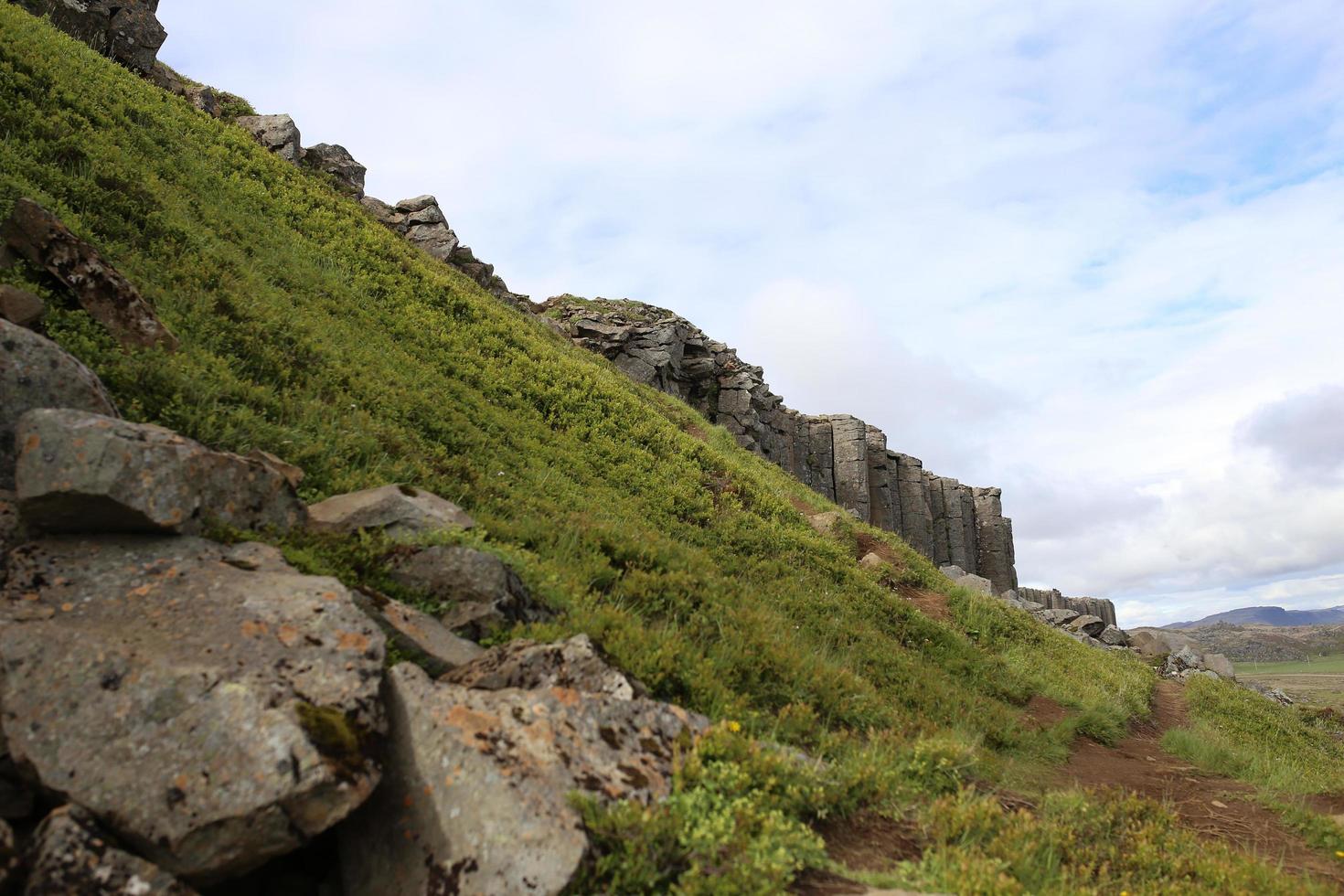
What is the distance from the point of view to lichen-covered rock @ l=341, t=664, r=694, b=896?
4.48 m

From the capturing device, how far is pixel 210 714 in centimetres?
438

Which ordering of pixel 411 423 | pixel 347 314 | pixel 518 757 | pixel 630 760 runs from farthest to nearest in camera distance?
pixel 347 314
pixel 411 423
pixel 630 760
pixel 518 757

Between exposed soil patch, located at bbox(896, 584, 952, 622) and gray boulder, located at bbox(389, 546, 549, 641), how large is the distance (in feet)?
52.6

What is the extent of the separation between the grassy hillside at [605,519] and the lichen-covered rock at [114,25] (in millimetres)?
4266

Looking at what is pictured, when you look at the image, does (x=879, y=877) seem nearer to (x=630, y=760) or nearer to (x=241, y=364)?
(x=630, y=760)

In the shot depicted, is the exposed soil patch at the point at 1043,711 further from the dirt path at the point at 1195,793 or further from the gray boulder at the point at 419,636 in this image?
the gray boulder at the point at 419,636

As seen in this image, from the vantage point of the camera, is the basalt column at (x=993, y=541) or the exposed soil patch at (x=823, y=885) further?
the basalt column at (x=993, y=541)

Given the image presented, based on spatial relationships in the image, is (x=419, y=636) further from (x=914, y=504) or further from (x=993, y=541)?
(x=993, y=541)

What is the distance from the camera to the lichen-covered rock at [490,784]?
4480 millimetres

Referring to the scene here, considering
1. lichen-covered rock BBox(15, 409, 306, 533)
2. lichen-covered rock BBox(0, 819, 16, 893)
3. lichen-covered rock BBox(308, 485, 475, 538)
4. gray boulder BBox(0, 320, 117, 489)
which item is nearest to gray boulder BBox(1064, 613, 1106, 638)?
lichen-covered rock BBox(308, 485, 475, 538)

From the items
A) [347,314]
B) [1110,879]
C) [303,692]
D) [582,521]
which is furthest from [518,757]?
[347,314]

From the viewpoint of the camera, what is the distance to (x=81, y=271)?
959 cm

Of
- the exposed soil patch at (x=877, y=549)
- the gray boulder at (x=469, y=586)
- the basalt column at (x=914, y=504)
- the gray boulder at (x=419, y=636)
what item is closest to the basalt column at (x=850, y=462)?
the basalt column at (x=914, y=504)

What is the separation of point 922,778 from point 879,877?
2.24m
